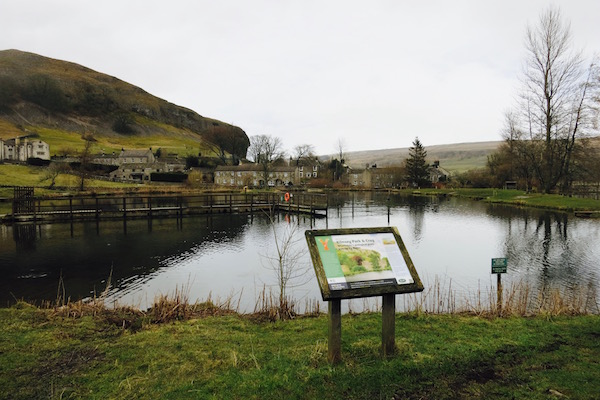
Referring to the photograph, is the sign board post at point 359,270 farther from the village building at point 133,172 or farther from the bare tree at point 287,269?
the village building at point 133,172

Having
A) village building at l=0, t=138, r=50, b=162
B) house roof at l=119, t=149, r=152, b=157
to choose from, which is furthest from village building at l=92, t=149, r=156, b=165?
village building at l=0, t=138, r=50, b=162

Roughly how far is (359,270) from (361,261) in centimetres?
16

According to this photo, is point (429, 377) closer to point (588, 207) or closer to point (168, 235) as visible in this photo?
point (168, 235)

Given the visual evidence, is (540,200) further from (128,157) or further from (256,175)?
(128,157)

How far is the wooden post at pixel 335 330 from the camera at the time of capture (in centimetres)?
538

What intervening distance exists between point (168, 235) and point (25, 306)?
16.9m

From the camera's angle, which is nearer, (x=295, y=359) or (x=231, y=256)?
(x=295, y=359)

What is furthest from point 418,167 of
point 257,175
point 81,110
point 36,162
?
point 81,110

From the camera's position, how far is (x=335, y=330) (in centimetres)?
546

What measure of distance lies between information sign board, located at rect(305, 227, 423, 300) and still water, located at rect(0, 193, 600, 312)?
3214 mm

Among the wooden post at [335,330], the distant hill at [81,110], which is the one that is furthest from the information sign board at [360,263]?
the distant hill at [81,110]

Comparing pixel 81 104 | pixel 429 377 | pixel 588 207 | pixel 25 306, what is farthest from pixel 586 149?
pixel 81 104

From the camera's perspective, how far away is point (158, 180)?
8094 centimetres

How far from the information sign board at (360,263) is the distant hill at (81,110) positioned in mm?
122423
